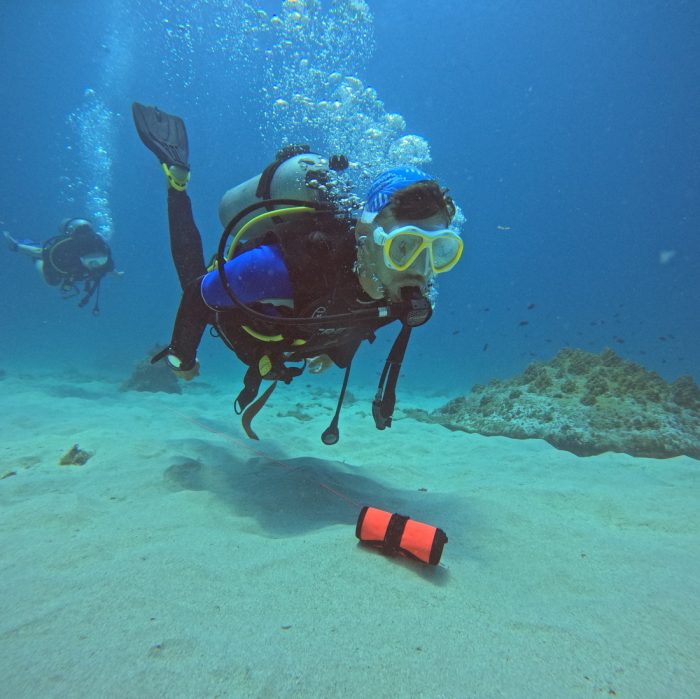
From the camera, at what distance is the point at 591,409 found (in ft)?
20.7

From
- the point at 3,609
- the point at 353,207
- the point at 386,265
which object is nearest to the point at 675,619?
the point at 386,265

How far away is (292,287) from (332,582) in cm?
199

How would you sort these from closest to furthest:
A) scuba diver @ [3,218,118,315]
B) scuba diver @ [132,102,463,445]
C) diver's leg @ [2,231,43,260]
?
scuba diver @ [132,102,463,445], scuba diver @ [3,218,118,315], diver's leg @ [2,231,43,260]

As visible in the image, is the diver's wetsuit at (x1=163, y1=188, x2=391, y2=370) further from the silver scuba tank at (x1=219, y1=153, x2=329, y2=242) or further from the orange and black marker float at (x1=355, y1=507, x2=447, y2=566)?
the orange and black marker float at (x1=355, y1=507, x2=447, y2=566)

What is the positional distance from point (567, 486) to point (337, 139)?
63.0ft

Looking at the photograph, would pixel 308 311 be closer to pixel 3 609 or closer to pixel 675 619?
pixel 3 609

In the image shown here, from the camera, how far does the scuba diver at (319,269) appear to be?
2676mm

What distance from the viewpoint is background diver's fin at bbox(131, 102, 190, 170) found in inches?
178

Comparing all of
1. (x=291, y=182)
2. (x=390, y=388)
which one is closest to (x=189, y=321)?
(x=291, y=182)

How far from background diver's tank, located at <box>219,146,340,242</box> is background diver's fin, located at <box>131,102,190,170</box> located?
148 centimetres

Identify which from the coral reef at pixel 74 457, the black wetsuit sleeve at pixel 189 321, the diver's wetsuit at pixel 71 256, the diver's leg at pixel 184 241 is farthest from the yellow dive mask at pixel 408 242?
the diver's wetsuit at pixel 71 256

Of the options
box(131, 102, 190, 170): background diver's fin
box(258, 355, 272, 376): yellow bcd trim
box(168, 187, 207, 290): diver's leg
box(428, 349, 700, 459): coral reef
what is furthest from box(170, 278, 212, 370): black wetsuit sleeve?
box(428, 349, 700, 459): coral reef

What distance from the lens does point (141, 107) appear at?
4.89 metres

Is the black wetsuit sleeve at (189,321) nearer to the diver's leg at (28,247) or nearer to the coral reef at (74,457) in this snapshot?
the coral reef at (74,457)
